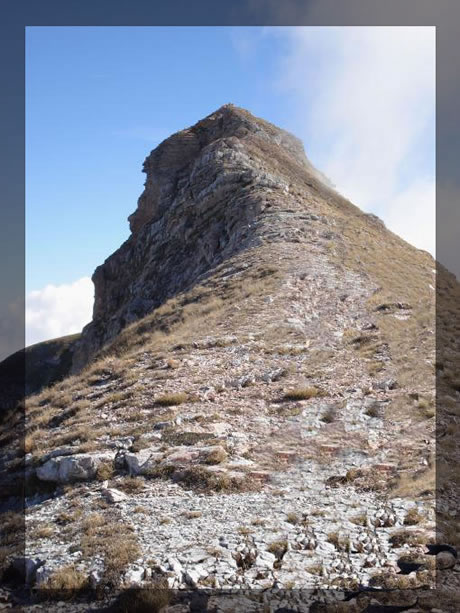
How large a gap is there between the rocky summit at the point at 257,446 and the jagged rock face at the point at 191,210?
9.31 meters

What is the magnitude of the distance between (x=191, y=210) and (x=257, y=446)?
40.4 metres

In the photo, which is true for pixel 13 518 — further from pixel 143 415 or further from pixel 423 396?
pixel 423 396

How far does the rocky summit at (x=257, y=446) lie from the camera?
982 cm

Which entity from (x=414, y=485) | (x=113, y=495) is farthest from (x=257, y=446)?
(x=113, y=495)

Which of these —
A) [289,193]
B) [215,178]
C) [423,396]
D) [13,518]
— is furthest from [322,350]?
[215,178]

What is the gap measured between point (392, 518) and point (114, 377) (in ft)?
Answer: 41.7

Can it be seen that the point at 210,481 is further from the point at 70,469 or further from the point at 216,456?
the point at 70,469

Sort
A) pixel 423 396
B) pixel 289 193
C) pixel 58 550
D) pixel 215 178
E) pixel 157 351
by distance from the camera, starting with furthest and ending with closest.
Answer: pixel 215 178 < pixel 289 193 < pixel 157 351 < pixel 423 396 < pixel 58 550

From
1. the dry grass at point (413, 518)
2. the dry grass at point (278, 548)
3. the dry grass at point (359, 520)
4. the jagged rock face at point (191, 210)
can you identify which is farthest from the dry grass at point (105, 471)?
the jagged rock face at point (191, 210)

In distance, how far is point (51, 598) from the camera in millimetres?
9055

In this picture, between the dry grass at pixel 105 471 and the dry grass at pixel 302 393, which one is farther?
the dry grass at pixel 302 393

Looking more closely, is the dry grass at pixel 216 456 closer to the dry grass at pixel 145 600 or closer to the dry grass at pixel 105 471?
the dry grass at pixel 105 471

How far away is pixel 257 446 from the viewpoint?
15.0m

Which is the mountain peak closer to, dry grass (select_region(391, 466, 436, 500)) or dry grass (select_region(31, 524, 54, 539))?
dry grass (select_region(391, 466, 436, 500))
